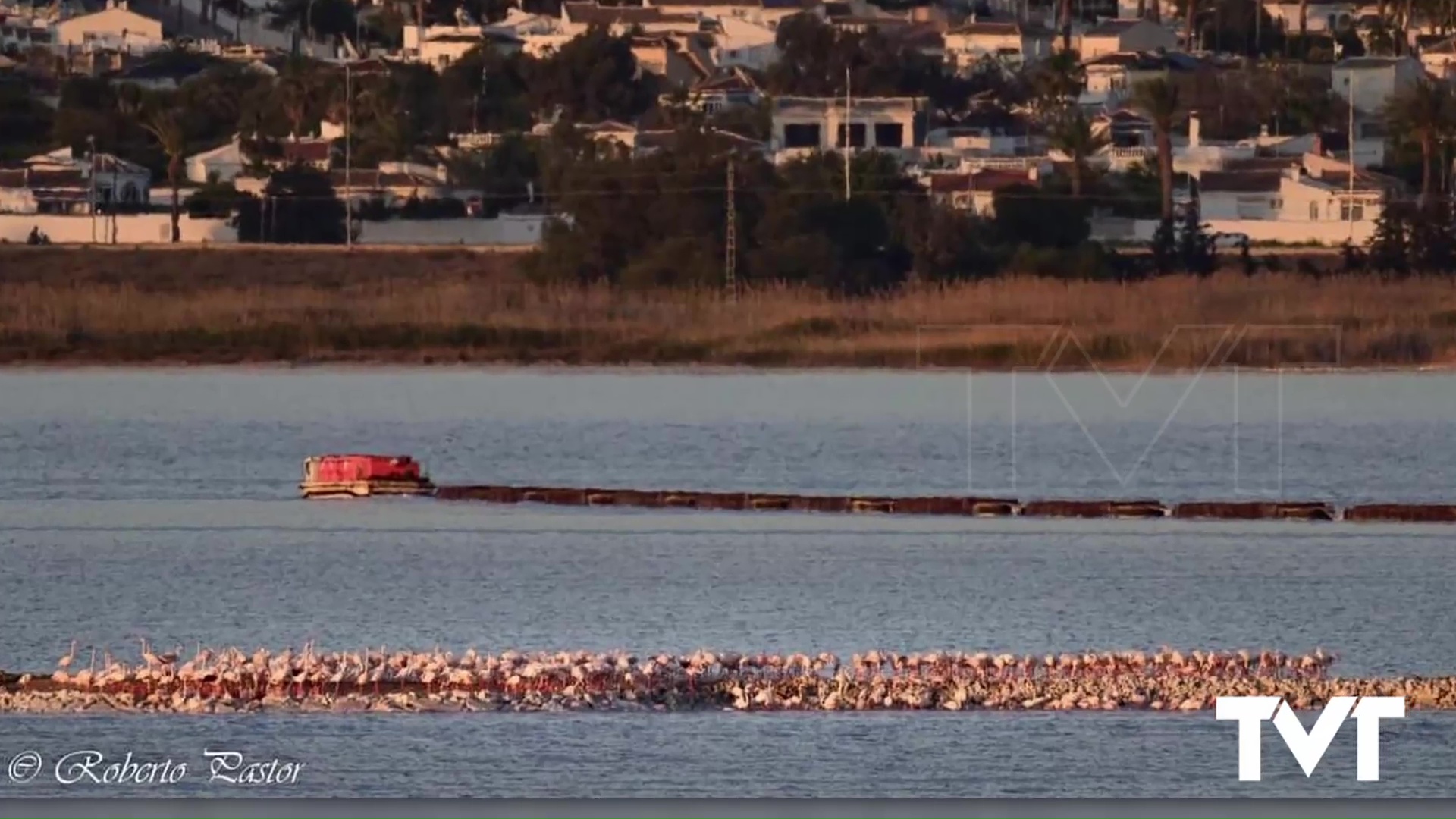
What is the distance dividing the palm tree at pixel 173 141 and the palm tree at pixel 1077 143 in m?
20.6

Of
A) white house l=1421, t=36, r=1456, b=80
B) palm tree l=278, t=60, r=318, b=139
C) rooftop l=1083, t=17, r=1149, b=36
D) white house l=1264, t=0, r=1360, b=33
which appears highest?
white house l=1264, t=0, r=1360, b=33

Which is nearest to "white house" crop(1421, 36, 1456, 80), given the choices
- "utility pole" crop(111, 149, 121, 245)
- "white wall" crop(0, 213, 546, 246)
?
"white wall" crop(0, 213, 546, 246)

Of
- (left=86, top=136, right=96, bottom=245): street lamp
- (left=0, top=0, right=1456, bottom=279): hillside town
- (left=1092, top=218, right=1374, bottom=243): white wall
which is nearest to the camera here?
(left=0, top=0, right=1456, bottom=279): hillside town

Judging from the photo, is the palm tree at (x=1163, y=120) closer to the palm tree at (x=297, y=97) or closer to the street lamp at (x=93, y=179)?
the street lamp at (x=93, y=179)

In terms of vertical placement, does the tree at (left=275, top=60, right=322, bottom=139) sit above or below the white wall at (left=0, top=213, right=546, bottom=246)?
above

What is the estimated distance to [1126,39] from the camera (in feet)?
425

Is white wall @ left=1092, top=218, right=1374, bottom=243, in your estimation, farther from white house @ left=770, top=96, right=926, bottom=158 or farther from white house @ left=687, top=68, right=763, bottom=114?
white house @ left=687, top=68, right=763, bottom=114

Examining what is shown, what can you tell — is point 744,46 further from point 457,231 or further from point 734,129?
point 457,231

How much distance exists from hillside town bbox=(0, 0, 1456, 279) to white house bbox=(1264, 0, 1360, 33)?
0.19 m

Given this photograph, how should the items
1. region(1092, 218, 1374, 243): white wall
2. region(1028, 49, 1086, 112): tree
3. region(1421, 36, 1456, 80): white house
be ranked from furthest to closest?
region(1421, 36, 1456, 80): white house < region(1028, 49, 1086, 112): tree < region(1092, 218, 1374, 243): white wall

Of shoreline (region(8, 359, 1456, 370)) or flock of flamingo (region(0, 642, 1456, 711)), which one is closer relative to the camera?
flock of flamingo (region(0, 642, 1456, 711))

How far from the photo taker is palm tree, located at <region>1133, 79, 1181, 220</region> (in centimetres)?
7256

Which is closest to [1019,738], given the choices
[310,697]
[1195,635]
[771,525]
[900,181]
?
[310,697]

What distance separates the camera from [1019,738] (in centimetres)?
2114
